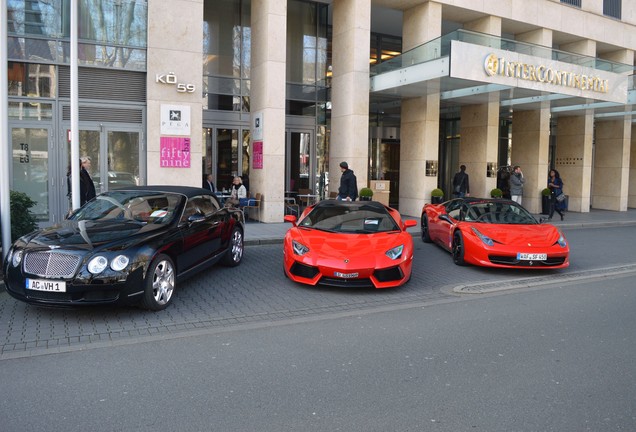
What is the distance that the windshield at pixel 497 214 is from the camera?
1038 centimetres

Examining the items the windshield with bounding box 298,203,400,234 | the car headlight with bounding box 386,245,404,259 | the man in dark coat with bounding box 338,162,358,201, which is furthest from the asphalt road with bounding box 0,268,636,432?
the man in dark coat with bounding box 338,162,358,201

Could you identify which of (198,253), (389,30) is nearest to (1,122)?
(198,253)

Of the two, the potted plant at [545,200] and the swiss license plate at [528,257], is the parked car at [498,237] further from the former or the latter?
the potted plant at [545,200]

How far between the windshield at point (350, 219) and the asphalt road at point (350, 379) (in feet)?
7.57

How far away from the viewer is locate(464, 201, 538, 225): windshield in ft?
34.1

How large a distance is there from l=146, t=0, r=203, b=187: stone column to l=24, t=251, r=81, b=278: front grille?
829 cm

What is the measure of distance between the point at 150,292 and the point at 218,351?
1.62 metres

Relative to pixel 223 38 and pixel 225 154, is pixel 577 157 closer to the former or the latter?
pixel 225 154

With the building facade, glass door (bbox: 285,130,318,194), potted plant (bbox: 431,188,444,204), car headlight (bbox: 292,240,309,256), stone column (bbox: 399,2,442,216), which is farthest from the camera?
glass door (bbox: 285,130,318,194)

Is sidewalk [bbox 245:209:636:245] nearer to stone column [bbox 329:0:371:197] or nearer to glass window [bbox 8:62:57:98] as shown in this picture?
stone column [bbox 329:0:371:197]

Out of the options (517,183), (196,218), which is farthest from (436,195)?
(196,218)

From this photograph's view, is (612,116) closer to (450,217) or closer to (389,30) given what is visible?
(389,30)

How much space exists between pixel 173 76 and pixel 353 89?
5845 mm

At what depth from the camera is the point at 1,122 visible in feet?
28.0
